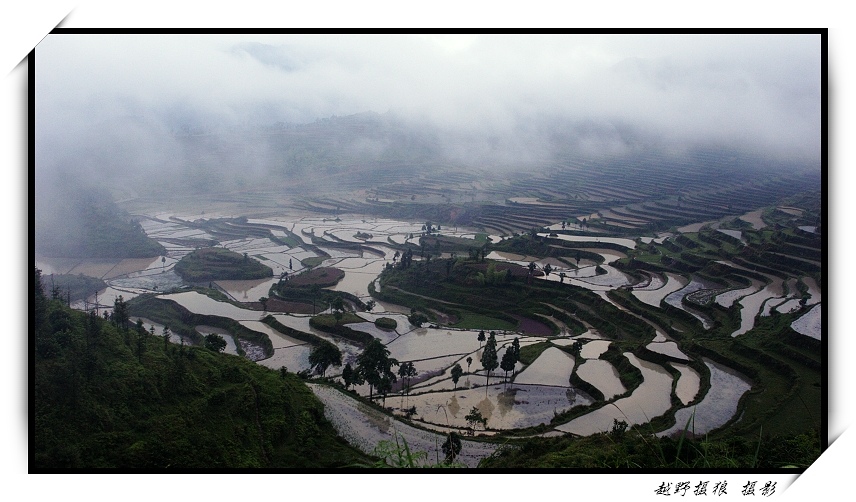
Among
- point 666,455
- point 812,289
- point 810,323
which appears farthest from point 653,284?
point 666,455

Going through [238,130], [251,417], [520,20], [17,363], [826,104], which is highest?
[238,130]

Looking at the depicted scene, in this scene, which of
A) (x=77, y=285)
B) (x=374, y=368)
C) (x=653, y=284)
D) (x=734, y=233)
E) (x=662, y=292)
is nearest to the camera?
(x=374, y=368)

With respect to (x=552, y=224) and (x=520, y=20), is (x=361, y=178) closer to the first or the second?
(x=552, y=224)

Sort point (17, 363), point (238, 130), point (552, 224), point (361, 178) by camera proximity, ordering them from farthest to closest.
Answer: point (552, 224), point (361, 178), point (238, 130), point (17, 363)

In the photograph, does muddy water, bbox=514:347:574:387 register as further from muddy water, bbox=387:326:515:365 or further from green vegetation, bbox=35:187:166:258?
green vegetation, bbox=35:187:166:258

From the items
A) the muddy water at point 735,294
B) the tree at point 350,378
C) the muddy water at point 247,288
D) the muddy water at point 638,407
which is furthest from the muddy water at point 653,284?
the muddy water at point 247,288

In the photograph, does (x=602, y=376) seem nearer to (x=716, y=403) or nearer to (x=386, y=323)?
(x=716, y=403)

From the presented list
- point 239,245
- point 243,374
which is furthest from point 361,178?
point 243,374
